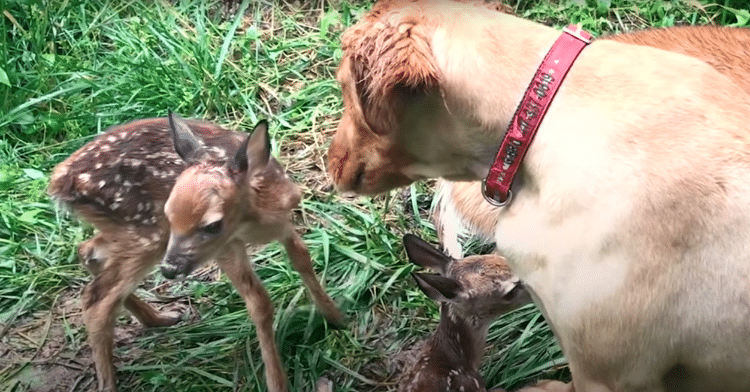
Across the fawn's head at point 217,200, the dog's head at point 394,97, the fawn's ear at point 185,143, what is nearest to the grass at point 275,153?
the fawn's head at point 217,200

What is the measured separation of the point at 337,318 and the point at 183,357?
0.67m

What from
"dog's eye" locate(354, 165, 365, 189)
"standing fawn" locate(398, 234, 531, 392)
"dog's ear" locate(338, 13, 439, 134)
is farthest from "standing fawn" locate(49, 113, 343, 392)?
"dog's ear" locate(338, 13, 439, 134)

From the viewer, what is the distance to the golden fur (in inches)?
81.7

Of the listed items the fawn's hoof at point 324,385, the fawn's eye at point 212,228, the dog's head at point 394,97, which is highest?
the dog's head at point 394,97

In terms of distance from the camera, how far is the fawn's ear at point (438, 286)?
9.89ft

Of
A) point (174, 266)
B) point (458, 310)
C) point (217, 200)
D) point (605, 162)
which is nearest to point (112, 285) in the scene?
point (174, 266)

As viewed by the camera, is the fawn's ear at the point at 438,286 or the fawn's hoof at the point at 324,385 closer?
the fawn's ear at the point at 438,286

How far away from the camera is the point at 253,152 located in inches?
113

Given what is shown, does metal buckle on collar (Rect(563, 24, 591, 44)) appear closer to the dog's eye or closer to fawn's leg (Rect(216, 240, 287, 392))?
the dog's eye

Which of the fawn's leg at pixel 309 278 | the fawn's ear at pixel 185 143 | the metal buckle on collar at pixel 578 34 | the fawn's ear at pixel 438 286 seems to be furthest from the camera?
the fawn's leg at pixel 309 278

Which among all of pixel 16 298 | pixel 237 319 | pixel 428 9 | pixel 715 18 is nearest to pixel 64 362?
pixel 16 298

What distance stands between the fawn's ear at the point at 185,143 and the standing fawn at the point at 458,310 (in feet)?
2.97

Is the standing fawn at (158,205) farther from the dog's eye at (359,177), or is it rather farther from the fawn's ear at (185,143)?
the dog's eye at (359,177)

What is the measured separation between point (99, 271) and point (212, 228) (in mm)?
692
